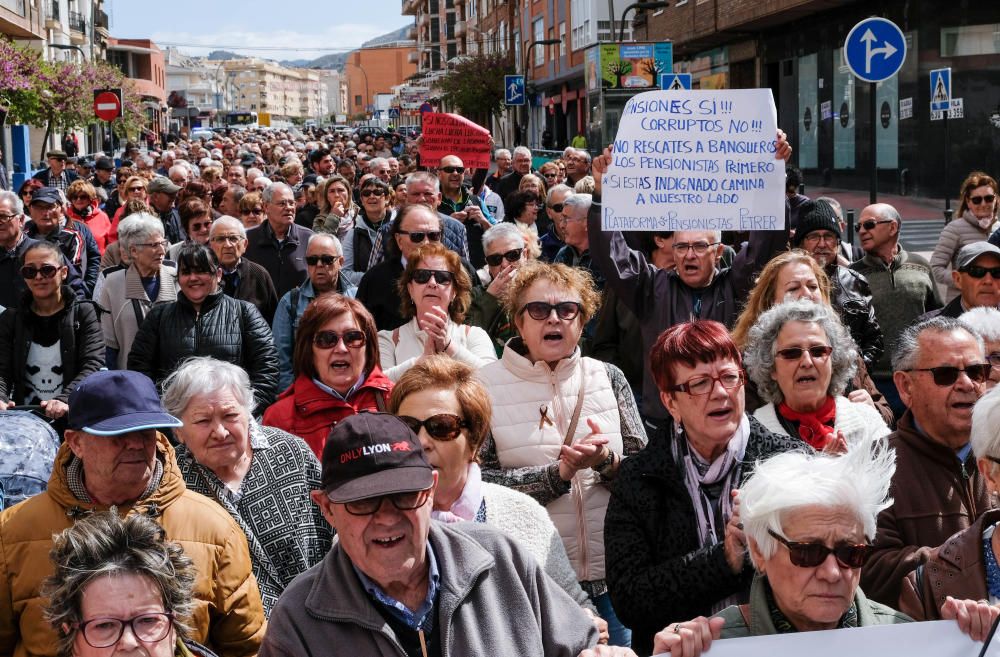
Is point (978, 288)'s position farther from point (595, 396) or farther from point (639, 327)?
point (595, 396)

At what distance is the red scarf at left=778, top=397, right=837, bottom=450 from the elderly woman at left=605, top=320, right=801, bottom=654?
Result: 666 millimetres

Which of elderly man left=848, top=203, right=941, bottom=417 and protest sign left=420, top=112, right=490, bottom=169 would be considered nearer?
elderly man left=848, top=203, right=941, bottom=417

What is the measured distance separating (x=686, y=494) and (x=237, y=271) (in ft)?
17.9

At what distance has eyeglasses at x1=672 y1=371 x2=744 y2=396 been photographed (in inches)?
158

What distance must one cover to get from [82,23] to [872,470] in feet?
240

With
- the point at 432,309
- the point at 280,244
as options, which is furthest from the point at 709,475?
the point at 280,244

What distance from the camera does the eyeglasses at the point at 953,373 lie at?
4.40 metres

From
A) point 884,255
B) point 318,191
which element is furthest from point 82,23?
point 884,255

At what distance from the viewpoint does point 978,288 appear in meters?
6.49

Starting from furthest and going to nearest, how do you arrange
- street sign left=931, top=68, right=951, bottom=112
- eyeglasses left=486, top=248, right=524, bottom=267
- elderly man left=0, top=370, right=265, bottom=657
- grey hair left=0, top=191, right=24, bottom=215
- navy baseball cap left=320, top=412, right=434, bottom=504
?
street sign left=931, top=68, right=951, bottom=112 < grey hair left=0, top=191, right=24, bottom=215 < eyeglasses left=486, top=248, right=524, bottom=267 < elderly man left=0, top=370, right=265, bottom=657 < navy baseball cap left=320, top=412, right=434, bottom=504

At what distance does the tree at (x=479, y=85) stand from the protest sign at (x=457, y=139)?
4228 cm

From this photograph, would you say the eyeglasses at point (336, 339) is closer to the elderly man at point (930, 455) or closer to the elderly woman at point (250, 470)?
the elderly woman at point (250, 470)

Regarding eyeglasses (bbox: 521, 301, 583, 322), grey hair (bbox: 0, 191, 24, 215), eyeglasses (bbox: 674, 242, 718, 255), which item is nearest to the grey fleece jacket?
eyeglasses (bbox: 521, 301, 583, 322)

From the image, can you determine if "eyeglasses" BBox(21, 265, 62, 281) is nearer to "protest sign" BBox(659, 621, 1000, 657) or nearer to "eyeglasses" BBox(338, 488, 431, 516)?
"eyeglasses" BBox(338, 488, 431, 516)
